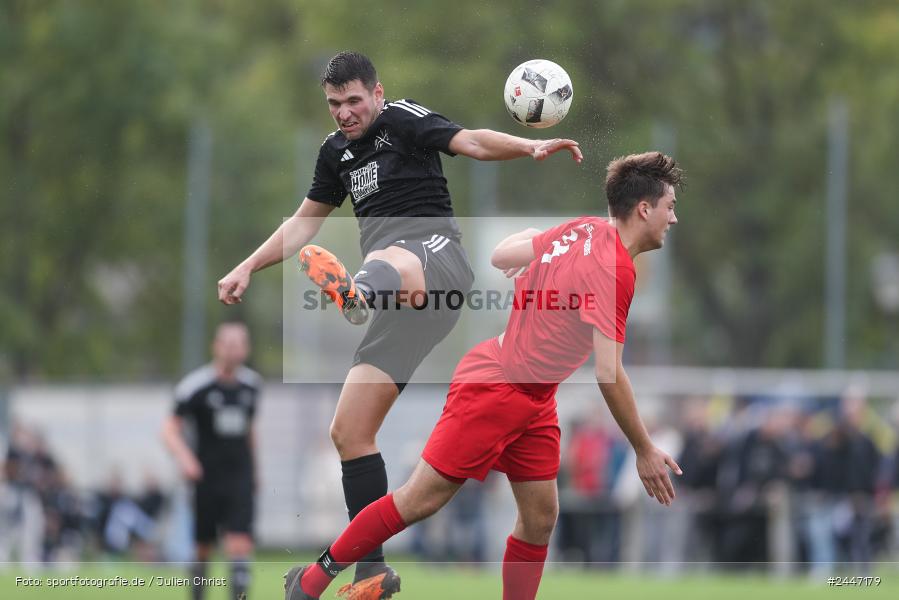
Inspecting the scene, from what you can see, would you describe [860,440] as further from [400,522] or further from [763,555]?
[400,522]

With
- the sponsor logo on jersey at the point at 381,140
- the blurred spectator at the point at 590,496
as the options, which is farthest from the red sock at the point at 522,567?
the blurred spectator at the point at 590,496

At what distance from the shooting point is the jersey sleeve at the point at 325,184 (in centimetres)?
773

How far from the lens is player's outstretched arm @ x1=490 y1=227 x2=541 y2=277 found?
6.96 meters

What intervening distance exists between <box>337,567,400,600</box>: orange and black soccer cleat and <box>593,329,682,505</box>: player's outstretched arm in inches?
56.1

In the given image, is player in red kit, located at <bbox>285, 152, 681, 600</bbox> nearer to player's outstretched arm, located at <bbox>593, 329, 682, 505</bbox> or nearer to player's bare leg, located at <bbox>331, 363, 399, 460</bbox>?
player's outstretched arm, located at <bbox>593, 329, 682, 505</bbox>

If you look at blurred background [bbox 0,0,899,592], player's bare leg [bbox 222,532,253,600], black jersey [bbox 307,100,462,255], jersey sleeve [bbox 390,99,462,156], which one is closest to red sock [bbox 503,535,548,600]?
black jersey [bbox 307,100,462,255]

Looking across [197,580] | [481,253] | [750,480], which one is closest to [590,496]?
[750,480]

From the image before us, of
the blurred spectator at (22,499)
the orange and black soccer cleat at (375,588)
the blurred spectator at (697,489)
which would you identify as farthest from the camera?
the blurred spectator at (22,499)

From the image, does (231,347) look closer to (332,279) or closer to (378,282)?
(378,282)

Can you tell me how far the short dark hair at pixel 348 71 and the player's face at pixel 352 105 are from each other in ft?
0.07

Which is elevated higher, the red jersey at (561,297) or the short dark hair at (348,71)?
the short dark hair at (348,71)

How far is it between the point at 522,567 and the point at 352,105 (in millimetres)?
2621

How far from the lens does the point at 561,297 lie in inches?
265

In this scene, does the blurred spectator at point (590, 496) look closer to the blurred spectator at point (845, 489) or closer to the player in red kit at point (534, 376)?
the blurred spectator at point (845, 489)
